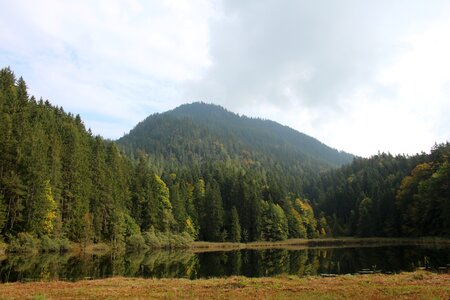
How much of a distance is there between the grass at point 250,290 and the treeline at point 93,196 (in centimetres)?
3801

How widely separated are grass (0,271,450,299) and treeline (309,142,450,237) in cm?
7479

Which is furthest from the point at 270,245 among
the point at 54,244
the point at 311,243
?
the point at 54,244

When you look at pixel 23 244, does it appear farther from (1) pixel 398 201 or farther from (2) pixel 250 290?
(1) pixel 398 201

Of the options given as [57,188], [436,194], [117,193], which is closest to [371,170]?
[436,194]

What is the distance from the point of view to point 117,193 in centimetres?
8762

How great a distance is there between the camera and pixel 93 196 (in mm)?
79750

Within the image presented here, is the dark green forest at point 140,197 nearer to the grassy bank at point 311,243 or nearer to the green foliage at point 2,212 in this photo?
the green foliage at point 2,212

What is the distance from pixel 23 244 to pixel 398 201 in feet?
314

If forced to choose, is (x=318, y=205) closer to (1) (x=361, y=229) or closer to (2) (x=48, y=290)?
(1) (x=361, y=229)

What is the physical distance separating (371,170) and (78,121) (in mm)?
121429

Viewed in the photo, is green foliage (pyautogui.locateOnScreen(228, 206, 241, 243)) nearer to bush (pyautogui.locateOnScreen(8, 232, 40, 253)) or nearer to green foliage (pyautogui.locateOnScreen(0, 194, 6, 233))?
bush (pyautogui.locateOnScreen(8, 232, 40, 253))

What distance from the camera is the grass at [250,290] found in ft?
67.5

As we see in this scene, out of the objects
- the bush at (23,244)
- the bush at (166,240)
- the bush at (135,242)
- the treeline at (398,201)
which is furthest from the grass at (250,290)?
the treeline at (398,201)

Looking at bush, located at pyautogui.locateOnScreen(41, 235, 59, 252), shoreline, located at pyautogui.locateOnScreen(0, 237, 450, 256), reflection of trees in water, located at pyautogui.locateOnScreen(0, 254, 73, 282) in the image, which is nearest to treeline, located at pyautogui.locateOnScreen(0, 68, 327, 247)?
bush, located at pyautogui.locateOnScreen(41, 235, 59, 252)
